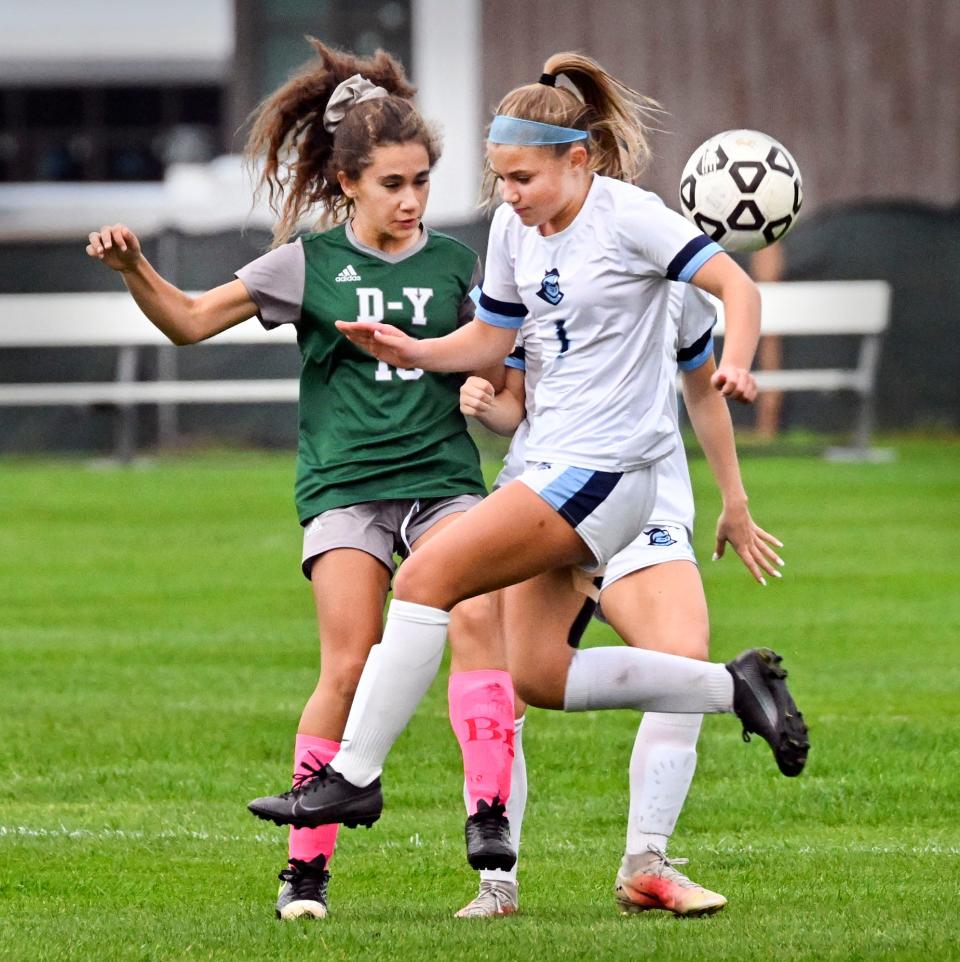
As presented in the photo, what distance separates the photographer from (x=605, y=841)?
6.68 meters

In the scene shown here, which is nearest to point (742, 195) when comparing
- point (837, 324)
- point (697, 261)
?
point (697, 261)

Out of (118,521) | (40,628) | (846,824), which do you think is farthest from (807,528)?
(846,824)

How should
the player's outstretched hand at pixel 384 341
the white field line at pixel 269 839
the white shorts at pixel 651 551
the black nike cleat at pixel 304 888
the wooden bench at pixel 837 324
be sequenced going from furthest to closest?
the wooden bench at pixel 837 324, the white field line at pixel 269 839, the white shorts at pixel 651 551, the black nike cleat at pixel 304 888, the player's outstretched hand at pixel 384 341

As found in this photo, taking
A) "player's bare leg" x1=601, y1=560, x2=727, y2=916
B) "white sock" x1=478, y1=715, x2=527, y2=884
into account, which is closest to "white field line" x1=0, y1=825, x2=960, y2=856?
"player's bare leg" x1=601, y1=560, x2=727, y2=916

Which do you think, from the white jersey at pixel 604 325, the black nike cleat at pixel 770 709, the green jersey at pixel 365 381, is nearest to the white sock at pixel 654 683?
the black nike cleat at pixel 770 709

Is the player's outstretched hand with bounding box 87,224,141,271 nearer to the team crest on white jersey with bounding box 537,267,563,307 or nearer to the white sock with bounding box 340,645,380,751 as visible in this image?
the team crest on white jersey with bounding box 537,267,563,307

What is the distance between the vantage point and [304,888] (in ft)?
17.8

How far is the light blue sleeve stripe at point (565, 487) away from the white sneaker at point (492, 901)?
1.01m

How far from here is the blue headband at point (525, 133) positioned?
5.22m

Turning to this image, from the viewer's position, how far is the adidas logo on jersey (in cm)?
567

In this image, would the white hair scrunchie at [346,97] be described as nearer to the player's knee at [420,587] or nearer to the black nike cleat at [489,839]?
the player's knee at [420,587]

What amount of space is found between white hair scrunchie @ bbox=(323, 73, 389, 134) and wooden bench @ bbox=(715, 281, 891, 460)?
1521 centimetres

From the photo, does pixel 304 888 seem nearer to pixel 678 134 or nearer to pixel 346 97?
pixel 346 97

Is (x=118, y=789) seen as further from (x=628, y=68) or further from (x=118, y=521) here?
(x=628, y=68)
